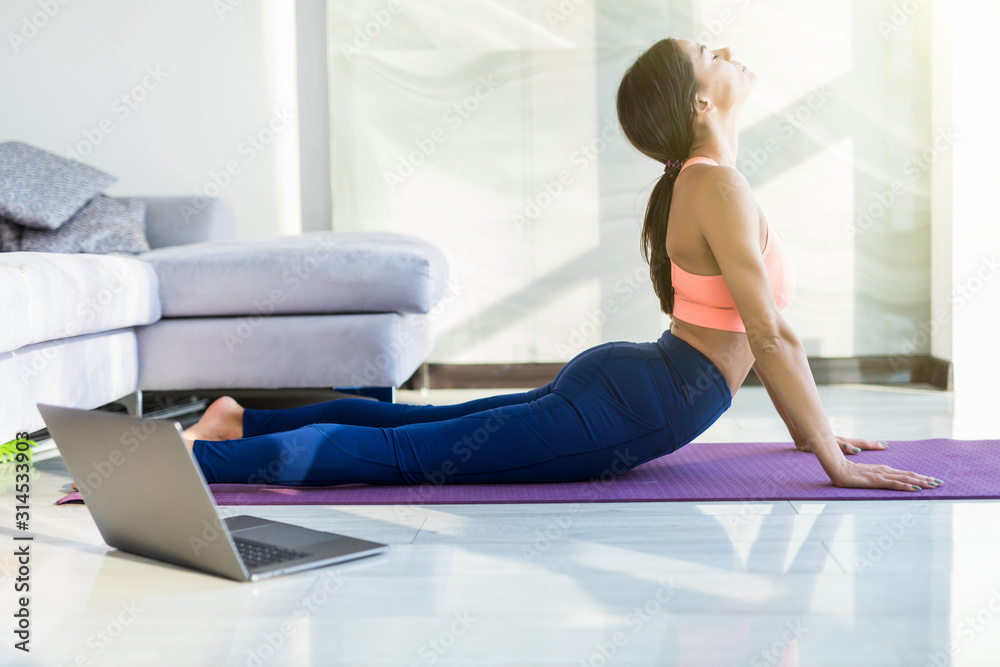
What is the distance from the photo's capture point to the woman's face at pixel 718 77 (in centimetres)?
175

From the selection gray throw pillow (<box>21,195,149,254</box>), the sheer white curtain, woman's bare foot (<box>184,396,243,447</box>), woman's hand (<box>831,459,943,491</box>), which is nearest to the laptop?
woman's bare foot (<box>184,396,243,447</box>)

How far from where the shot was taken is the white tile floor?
950 mm

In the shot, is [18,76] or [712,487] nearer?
[712,487]

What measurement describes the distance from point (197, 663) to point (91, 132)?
355 centimetres

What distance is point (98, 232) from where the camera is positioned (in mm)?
3127

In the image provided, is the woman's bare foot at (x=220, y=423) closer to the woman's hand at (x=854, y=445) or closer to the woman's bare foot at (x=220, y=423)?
the woman's bare foot at (x=220, y=423)

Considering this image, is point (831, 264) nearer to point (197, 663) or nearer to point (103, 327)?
point (103, 327)

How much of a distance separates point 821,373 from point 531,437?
90.3 inches

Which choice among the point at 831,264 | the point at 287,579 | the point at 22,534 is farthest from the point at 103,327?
the point at 831,264

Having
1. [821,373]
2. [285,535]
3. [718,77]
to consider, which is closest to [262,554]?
[285,535]

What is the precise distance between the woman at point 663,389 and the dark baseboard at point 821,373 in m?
1.91

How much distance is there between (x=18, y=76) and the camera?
154 inches

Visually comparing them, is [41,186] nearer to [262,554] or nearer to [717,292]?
[262,554]

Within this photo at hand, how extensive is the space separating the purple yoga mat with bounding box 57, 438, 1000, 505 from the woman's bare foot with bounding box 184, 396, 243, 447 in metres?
0.16
